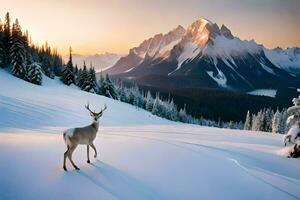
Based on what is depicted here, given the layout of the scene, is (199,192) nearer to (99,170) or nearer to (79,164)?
(99,170)

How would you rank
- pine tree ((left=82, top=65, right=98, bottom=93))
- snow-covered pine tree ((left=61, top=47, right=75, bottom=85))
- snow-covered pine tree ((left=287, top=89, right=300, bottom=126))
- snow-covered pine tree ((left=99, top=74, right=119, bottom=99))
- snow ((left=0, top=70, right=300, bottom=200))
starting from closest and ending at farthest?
snow ((left=0, top=70, right=300, bottom=200)), snow-covered pine tree ((left=287, top=89, right=300, bottom=126)), pine tree ((left=82, top=65, right=98, bottom=93)), snow-covered pine tree ((left=61, top=47, right=75, bottom=85)), snow-covered pine tree ((left=99, top=74, right=119, bottom=99))

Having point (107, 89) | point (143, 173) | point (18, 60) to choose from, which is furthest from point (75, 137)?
point (107, 89)

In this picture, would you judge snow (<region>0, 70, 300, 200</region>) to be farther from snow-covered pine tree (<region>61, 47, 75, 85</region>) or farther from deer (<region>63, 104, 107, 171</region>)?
snow-covered pine tree (<region>61, 47, 75, 85</region>)

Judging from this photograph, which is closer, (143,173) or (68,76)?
(143,173)

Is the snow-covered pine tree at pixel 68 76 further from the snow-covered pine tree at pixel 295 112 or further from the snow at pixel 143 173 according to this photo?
the snow-covered pine tree at pixel 295 112

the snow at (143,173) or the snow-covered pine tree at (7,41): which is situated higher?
the snow-covered pine tree at (7,41)

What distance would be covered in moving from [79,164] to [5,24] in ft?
252

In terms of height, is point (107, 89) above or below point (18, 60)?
below

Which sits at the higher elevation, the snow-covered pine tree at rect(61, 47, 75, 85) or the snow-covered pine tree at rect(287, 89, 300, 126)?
the snow-covered pine tree at rect(61, 47, 75, 85)

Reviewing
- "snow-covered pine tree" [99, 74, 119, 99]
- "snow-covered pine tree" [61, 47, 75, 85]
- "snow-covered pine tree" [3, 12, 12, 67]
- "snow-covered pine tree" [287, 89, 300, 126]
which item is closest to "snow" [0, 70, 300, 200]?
"snow-covered pine tree" [287, 89, 300, 126]

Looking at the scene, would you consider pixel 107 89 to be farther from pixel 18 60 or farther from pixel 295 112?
pixel 295 112

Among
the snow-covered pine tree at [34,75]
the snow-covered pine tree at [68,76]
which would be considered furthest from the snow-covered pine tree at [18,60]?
the snow-covered pine tree at [68,76]

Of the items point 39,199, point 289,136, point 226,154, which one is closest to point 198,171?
point 226,154

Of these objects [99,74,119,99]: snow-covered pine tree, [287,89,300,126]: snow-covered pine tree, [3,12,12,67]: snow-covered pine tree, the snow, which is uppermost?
[3,12,12,67]: snow-covered pine tree
